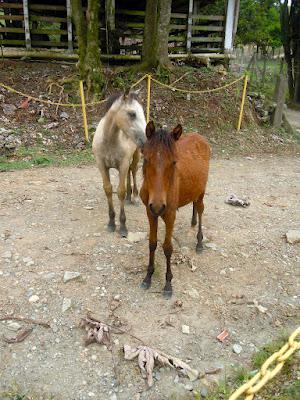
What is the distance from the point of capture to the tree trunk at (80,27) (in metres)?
9.41

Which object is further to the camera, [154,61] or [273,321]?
[154,61]

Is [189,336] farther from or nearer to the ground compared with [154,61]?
nearer to the ground

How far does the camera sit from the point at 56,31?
11703 mm

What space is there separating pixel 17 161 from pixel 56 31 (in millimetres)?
6006

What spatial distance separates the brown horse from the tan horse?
0.62m

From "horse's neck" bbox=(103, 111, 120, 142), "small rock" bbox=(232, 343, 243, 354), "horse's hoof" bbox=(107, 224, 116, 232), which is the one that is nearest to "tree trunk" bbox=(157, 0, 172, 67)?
"horse's neck" bbox=(103, 111, 120, 142)

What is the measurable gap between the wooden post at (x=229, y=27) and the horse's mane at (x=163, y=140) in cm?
1155

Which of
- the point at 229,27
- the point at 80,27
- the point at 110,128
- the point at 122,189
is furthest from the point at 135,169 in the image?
the point at 229,27

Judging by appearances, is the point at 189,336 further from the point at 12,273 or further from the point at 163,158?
the point at 12,273

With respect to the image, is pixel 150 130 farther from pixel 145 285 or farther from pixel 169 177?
pixel 145 285

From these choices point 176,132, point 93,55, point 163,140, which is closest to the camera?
point 163,140

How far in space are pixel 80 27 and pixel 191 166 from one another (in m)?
7.21

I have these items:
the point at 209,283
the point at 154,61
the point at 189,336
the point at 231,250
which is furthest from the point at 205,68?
the point at 189,336

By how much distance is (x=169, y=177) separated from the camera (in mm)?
3238
